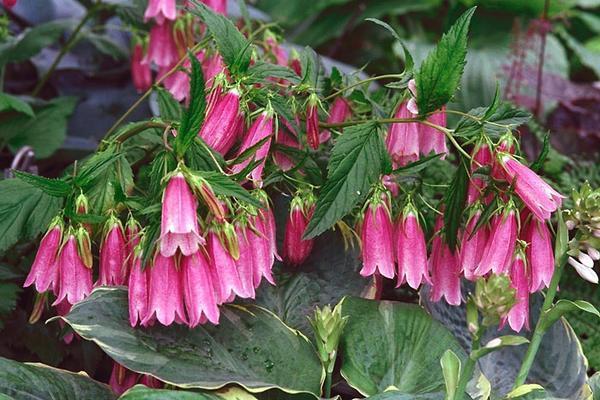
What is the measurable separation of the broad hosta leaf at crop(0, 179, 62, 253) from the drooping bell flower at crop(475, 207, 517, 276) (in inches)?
22.2

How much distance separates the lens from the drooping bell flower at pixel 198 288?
941 millimetres

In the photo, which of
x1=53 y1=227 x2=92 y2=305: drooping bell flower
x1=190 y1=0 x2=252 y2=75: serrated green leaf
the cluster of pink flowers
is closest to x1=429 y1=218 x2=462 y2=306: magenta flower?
the cluster of pink flowers

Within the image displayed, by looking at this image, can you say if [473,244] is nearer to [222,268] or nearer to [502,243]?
[502,243]

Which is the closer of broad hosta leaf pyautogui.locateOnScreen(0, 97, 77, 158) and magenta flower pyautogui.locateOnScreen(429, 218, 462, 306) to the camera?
magenta flower pyautogui.locateOnScreen(429, 218, 462, 306)

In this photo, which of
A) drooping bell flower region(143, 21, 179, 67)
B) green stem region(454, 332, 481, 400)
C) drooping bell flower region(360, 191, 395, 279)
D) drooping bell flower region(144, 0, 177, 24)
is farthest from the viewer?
drooping bell flower region(143, 21, 179, 67)

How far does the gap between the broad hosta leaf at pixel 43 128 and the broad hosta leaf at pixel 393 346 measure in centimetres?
91

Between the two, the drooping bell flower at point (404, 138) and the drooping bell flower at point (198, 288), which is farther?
the drooping bell flower at point (404, 138)

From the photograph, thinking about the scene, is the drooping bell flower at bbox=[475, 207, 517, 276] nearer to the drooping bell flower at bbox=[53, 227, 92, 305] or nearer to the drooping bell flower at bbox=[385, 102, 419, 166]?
the drooping bell flower at bbox=[385, 102, 419, 166]

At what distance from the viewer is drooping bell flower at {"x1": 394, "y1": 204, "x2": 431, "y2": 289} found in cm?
107

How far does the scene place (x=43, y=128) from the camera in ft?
5.98

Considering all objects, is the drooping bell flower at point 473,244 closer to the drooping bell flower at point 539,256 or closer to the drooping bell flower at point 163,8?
the drooping bell flower at point 539,256

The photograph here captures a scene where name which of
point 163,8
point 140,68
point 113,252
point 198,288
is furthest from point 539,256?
point 140,68

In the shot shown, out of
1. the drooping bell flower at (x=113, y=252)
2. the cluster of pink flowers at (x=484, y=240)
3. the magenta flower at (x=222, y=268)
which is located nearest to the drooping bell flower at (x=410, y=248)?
the cluster of pink flowers at (x=484, y=240)

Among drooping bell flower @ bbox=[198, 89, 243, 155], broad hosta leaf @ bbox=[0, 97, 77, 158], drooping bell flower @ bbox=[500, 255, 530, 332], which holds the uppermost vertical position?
drooping bell flower @ bbox=[198, 89, 243, 155]
